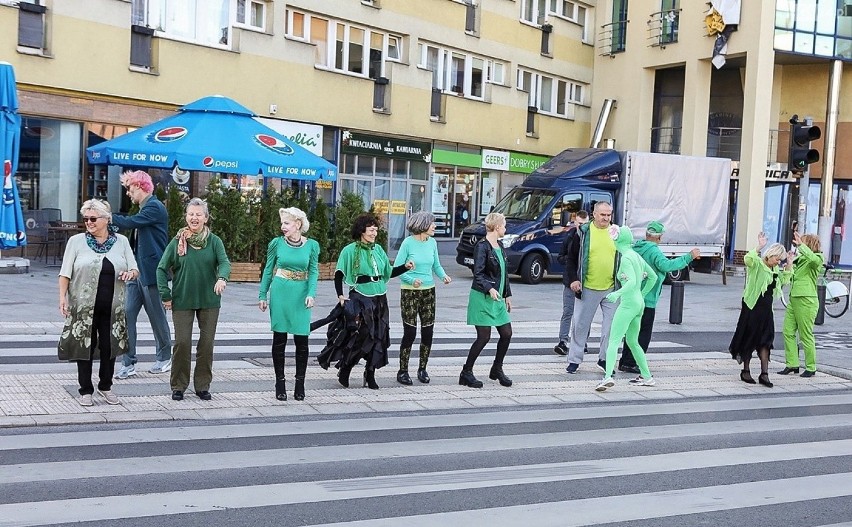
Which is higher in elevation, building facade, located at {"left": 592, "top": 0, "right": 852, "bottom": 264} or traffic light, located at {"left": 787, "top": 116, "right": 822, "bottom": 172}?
building facade, located at {"left": 592, "top": 0, "right": 852, "bottom": 264}

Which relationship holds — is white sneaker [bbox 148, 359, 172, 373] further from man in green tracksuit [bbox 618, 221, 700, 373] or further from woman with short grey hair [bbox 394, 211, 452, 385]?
man in green tracksuit [bbox 618, 221, 700, 373]

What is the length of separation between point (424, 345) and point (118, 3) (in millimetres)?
15528

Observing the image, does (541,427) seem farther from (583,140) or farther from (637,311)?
(583,140)

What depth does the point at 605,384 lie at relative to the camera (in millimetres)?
10922

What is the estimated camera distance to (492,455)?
25.1ft

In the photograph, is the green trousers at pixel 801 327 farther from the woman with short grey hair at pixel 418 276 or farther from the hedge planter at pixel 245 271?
the hedge planter at pixel 245 271

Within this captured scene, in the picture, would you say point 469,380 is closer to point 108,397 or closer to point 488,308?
point 488,308

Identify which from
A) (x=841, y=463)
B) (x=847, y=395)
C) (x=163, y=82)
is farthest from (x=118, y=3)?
(x=841, y=463)

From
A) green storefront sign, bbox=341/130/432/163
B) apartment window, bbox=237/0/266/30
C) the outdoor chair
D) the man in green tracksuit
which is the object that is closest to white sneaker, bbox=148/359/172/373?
the man in green tracksuit

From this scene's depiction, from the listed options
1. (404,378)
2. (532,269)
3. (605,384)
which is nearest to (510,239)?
(532,269)

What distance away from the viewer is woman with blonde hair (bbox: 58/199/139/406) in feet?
26.7

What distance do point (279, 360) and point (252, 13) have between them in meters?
19.1

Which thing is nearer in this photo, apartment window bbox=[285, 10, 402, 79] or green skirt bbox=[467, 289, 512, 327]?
green skirt bbox=[467, 289, 512, 327]

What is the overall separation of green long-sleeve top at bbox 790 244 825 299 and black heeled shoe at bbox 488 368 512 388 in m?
3.94
